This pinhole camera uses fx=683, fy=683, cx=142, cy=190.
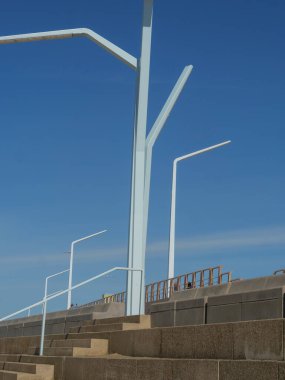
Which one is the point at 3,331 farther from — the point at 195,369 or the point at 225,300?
the point at 195,369

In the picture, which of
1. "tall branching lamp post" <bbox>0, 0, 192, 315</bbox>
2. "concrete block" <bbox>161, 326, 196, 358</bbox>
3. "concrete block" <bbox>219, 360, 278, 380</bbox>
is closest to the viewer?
"concrete block" <bbox>219, 360, 278, 380</bbox>

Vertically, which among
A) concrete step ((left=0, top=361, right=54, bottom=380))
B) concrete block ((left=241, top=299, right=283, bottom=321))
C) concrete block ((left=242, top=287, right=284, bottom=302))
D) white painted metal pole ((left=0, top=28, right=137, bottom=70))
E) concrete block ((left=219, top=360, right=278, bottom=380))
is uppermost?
white painted metal pole ((left=0, top=28, right=137, bottom=70))

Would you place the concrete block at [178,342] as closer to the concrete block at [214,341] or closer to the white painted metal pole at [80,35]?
the concrete block at [214,341]

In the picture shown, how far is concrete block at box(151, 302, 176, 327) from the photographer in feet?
42.7

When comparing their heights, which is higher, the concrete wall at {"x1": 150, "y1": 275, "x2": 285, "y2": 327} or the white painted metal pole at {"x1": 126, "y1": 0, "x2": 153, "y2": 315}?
the white painted metal pole at {"x1": 126, "y1": 0, "x2": 153, "y2": 315}

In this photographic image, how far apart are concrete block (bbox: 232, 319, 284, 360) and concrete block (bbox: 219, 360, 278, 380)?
1.28 feet

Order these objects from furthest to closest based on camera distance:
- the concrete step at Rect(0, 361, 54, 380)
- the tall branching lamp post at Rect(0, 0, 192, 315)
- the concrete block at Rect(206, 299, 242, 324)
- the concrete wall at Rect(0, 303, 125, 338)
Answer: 1. the concrete wall at Rect(0, 303, 125, 338)
2. the tall branching lamp post at Rect(0, 0, 192, 315)
3. the concrete step at Rect(0, 361, 54, 380)
4. the concrete block at Rect(206, 299, 242, 324)

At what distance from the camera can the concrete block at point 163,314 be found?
13.0 m

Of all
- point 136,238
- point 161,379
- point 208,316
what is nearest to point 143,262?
point 136,238

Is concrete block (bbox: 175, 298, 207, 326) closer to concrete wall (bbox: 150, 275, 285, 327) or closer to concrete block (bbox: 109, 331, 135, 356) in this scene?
concrete wall (bbox: 150, 275, 285, 327)

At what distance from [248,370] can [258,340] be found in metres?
0.58

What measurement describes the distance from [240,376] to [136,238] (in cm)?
1025

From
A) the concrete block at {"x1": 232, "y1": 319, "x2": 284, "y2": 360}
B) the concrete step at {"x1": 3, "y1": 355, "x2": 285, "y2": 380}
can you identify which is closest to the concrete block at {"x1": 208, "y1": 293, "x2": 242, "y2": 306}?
the concrete step at {"x1": 3, "y1": 355, "x2": 285, "y2": 380}

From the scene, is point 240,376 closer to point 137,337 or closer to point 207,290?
point 137,337
